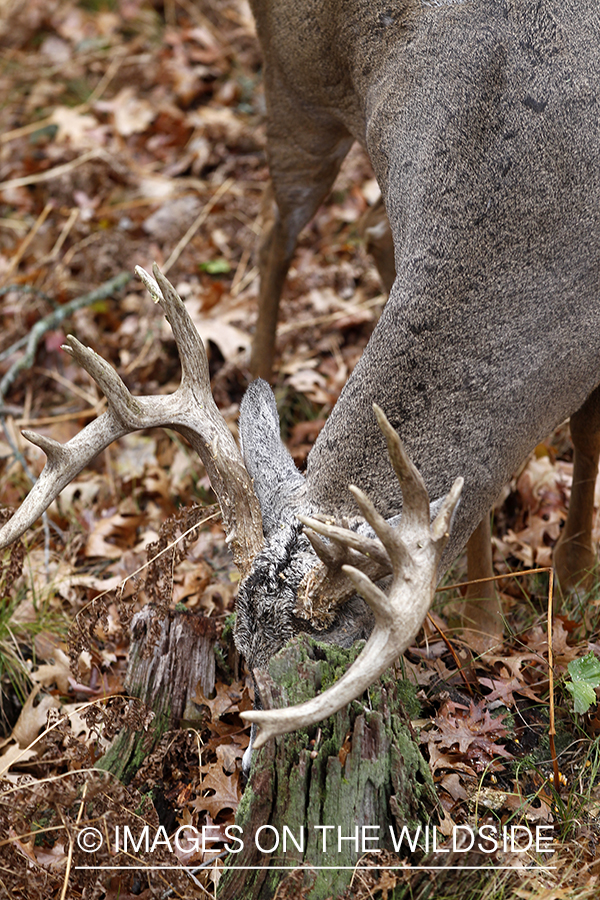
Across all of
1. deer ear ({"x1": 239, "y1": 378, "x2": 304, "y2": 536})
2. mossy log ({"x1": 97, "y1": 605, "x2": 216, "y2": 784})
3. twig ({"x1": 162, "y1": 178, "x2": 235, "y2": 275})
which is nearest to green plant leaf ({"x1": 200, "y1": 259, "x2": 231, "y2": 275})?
twig ({"x1": 162, "y1": 178, "x2": 235, "y2": 275})

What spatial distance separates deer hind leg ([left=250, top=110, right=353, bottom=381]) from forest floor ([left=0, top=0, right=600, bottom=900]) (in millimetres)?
394

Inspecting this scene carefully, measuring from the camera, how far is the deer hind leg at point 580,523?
3627 mm

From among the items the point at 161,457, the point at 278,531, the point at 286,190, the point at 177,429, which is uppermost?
the point at 286,190

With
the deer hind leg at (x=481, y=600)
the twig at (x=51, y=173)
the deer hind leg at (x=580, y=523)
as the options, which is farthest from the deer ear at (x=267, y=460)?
the twig at (x=51, y=173)

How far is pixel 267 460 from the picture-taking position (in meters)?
2.82

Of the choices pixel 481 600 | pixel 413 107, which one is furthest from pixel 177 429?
pixel 481 600

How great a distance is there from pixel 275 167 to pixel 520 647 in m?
2.66

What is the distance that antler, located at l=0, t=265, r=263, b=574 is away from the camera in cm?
255

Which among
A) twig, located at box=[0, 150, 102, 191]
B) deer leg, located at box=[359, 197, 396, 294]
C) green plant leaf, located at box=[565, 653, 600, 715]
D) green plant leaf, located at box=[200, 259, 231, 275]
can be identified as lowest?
green plant leaf, located at box=[565, 653, 600, 715]

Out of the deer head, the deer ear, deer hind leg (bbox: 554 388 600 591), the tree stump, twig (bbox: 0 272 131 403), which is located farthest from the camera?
twig (bbox: 0 272 131 403)

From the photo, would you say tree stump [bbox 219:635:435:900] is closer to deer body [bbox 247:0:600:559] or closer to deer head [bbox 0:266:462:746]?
deer head [bbox 0:266:462:746]

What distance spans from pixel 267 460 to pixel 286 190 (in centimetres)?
223

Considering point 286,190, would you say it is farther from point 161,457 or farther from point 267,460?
point 267,460

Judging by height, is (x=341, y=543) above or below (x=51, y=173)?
below
